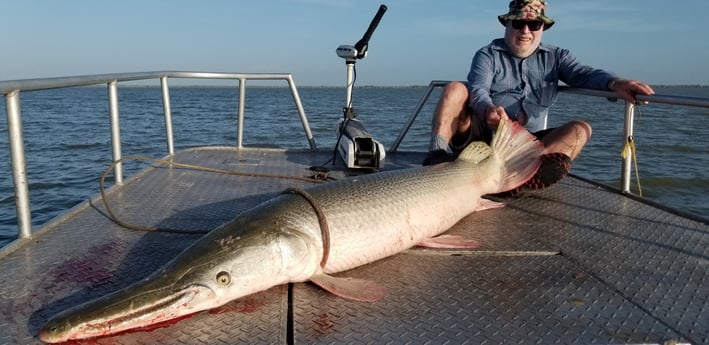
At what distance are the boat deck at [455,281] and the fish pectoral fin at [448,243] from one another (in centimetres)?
4

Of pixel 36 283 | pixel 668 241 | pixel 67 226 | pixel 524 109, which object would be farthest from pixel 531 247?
pixel 67 226

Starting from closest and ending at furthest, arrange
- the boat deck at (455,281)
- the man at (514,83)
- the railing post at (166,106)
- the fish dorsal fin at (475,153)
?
the boat deck at (455,281) < the fish dorsal fin at (475,153) < the man at (514,83) < the railing post at (166,106)

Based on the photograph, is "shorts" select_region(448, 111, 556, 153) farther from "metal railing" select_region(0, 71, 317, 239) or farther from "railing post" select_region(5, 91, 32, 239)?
"railing post" select_region(5, 91, 32, 239)

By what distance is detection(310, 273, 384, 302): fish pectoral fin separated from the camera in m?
2.72

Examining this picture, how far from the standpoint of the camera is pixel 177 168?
5891mm

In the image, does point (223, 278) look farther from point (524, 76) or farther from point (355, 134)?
point (524, 76)

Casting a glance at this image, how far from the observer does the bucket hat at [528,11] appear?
5.07 meters

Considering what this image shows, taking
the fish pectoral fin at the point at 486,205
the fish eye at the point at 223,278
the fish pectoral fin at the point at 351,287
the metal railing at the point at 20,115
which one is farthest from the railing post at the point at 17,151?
the fish pectoral fin at the point at 486,205

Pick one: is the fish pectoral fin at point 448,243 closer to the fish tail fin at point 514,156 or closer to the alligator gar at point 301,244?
the alligator gar at point 301,244

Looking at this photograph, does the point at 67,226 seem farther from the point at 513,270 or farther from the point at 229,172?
the point at 513,270

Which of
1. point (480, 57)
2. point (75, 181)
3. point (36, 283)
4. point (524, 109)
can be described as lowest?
point (75, 181)

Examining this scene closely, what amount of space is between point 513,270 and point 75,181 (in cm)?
1078

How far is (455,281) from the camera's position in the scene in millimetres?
2996

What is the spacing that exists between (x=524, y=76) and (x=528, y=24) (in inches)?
20.1
